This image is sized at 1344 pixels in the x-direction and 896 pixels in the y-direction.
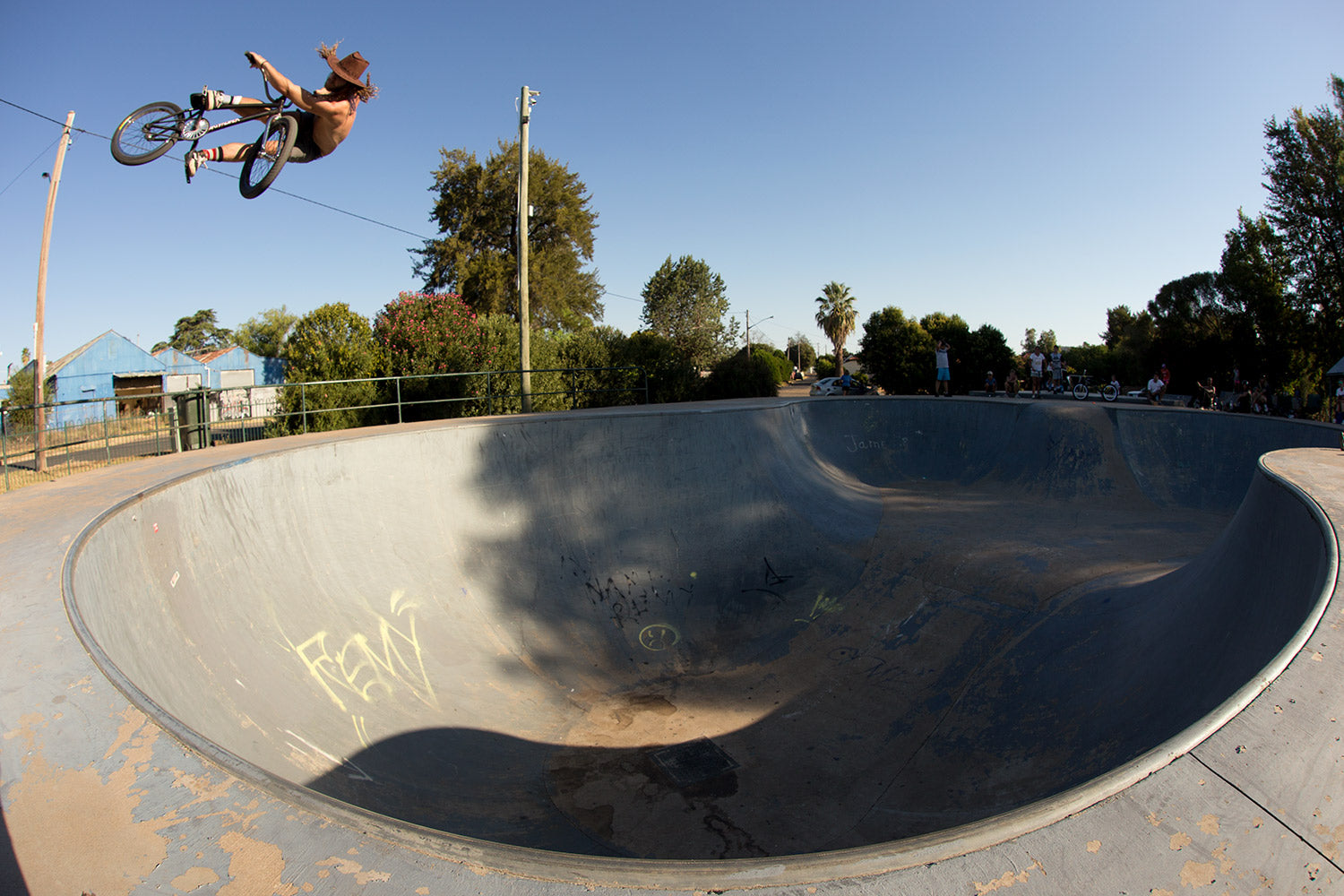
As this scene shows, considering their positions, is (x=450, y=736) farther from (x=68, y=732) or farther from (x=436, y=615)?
(x=68, y=732)

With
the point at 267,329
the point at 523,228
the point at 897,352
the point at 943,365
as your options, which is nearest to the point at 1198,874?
the point at 523,228

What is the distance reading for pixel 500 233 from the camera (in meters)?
A: 30.8

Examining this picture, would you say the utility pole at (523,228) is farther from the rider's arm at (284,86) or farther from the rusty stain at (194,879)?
the rusty stain at (194,879)

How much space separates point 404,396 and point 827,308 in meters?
62.8

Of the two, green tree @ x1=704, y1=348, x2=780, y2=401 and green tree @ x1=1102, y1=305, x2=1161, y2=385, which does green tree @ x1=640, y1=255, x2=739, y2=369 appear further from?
green tree @ x1=1102, y1=305, x2=1161, y2=385

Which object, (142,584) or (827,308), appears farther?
(827,308)

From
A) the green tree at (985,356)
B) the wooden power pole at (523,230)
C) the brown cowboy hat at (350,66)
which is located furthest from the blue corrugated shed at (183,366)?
the green tree at (985,356)

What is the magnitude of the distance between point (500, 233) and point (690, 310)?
12.5 meters

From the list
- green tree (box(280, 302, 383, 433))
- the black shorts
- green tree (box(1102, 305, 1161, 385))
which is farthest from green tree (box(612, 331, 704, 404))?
green tree (box(1102, 305, 1161, 385))

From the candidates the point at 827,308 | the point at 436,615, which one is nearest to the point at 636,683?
the point at 436,615

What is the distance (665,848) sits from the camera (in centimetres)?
421

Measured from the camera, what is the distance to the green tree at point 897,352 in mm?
28203

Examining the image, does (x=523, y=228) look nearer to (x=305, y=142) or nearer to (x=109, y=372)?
(x=305, y=142)

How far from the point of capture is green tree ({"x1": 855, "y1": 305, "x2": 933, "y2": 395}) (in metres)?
28.2
